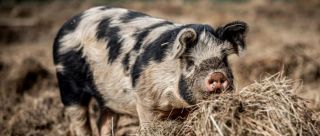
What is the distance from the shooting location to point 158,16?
1659cm

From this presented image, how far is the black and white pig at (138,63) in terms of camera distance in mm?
5051

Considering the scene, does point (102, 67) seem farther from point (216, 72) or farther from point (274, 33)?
point (274, 33)

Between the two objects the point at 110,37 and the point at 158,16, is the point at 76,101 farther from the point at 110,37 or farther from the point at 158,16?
the point at 158,16

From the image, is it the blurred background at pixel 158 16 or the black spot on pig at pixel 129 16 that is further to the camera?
the blurred background at pixel 158 16

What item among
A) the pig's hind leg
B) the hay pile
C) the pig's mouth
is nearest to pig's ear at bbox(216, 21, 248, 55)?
the pig's mouth

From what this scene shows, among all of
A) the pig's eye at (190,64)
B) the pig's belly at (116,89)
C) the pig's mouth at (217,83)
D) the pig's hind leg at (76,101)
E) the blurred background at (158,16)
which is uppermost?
the pig's eye at (190,64)

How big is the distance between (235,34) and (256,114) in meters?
1.07

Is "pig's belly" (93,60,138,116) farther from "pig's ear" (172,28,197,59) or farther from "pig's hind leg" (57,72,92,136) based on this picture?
"pig's ear" (172,28,197,59)

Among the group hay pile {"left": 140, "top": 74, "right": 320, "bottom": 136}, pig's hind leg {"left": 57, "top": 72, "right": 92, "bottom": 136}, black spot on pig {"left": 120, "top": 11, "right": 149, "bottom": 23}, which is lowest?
pig's hind leg {"left": 57, "top": 72, "right": 92, "bottom": 136}

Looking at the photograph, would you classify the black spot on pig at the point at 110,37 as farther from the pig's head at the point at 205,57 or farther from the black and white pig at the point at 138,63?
the pig's head at the point at 205,57

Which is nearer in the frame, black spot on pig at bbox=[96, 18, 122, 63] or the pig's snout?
the pig's snout

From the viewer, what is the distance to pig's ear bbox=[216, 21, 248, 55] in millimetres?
5180

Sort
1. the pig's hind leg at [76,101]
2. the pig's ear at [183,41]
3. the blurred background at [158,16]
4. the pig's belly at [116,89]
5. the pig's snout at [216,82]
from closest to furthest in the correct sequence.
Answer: the pig's snout at [216,82] → the pig's ear at [183,41] → the pig's belly at [116,89] → the pig's hind leg at [76,101] → the blurred background at [158,16]

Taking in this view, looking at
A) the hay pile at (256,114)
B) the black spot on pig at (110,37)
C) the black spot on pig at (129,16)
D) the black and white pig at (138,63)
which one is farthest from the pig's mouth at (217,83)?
the black spot on pig at (129,16)
